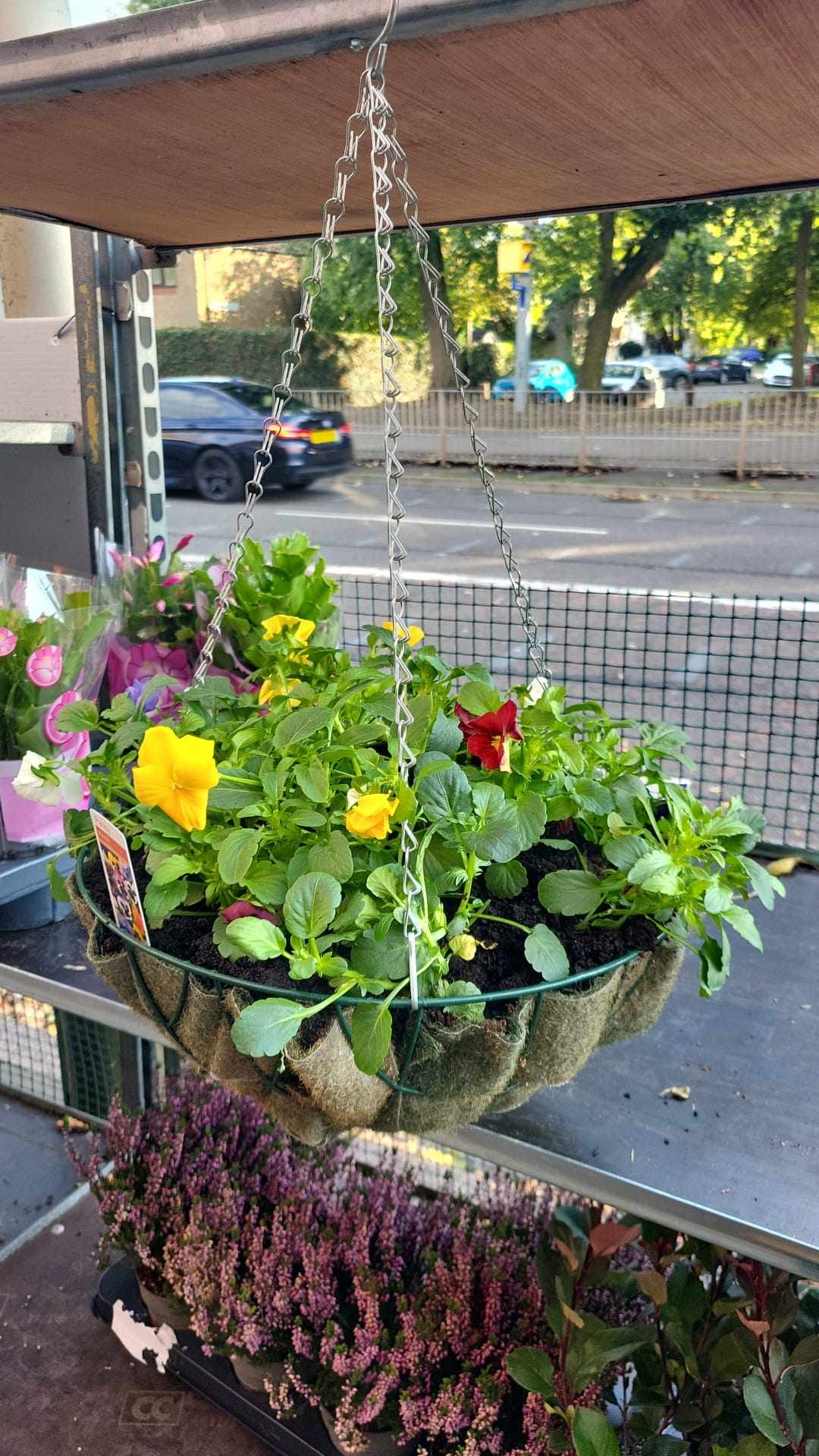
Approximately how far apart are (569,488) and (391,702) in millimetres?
10601

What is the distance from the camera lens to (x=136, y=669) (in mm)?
1398

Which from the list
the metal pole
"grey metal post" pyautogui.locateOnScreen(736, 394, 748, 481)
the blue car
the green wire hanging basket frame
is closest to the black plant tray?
the green wire hanging basket frame

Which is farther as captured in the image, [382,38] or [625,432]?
[625,432]

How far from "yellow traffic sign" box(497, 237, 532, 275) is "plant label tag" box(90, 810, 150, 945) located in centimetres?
1173

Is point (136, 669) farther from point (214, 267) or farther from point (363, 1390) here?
point (214, 267)

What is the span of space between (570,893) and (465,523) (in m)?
8.54

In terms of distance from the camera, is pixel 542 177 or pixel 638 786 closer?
pixel 638 786

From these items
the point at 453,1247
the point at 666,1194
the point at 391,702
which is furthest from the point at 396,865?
the point at 453,1247

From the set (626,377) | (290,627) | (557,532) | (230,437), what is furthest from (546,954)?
(626,377)

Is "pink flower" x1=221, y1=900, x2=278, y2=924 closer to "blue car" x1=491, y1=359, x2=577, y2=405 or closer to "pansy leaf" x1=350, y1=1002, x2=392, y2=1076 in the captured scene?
"pansy leaf" x1=350, y1=1002, x2=392, y2=1076

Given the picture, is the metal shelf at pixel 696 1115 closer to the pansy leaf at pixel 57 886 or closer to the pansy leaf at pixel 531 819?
the pansy leaf at pixel 57 886

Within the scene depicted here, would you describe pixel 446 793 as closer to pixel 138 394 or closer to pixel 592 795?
pixel 592 795

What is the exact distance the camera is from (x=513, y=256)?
37.9 ft

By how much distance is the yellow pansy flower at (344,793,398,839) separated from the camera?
72cm
